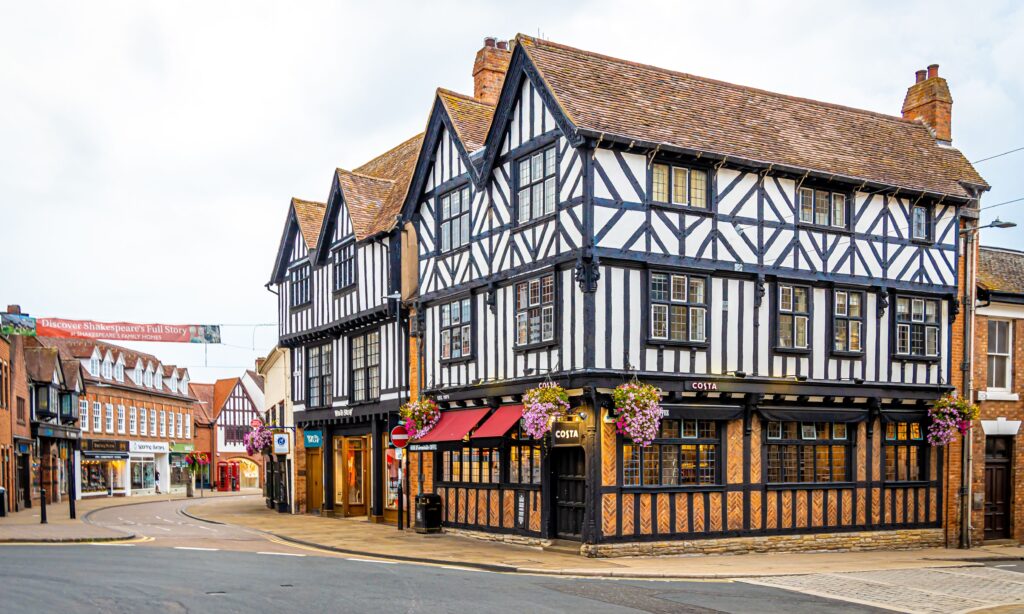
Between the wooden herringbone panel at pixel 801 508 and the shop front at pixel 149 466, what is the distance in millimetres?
48992

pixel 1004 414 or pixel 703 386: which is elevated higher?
pixel 703 386

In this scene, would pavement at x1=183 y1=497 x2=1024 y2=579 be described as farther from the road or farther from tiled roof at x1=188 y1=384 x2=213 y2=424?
tiled roof at x1=188 y1=384 x2=213 y2=424

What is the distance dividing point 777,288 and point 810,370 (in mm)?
1985

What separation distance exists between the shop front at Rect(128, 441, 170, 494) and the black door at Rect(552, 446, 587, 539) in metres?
47.0

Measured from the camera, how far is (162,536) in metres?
25.2

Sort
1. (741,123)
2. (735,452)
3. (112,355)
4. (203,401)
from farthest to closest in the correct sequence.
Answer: (203,401), (112,355), (741,123), (735,452)

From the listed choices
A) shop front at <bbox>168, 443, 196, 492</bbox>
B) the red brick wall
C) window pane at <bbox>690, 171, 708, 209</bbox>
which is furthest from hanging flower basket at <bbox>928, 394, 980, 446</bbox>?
shop front at <bbox>168, 443, 196, 492</bbox>

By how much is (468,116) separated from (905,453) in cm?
1325

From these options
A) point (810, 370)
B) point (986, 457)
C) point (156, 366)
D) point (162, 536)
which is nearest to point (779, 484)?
point (810, 370)

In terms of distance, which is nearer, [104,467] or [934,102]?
[934,102]

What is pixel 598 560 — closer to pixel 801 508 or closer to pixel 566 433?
pixel 566 433

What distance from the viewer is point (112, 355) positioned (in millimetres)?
60750

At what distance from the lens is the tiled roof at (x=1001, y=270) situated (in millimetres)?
25188

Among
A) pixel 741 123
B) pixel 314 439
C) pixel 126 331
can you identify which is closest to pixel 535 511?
pixel 741 123
